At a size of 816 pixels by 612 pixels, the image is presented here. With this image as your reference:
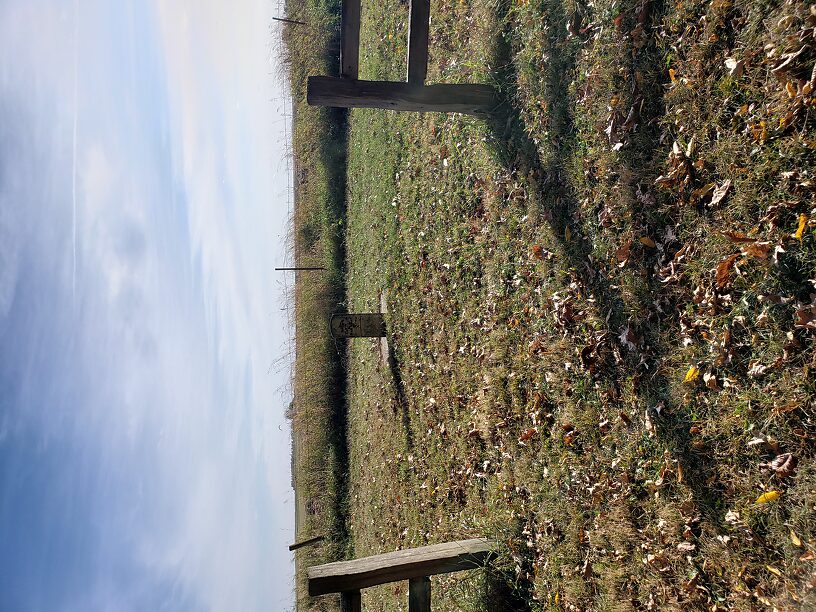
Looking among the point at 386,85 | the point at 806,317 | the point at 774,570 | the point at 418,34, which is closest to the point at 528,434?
the point at 774,570

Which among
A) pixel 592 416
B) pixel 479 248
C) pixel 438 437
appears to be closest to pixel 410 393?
pixel 438 437

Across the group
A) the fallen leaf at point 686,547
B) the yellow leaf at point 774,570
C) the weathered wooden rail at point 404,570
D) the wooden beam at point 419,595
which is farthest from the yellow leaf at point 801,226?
the wooden beam at point 419,595

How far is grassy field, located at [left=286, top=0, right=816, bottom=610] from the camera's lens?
3.45 meters

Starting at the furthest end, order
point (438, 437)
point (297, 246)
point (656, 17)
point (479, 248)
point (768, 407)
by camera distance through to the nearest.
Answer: point (297, 246) → point (438, 437) → point (479, 248) → point (656, 17) → point (768, 407)

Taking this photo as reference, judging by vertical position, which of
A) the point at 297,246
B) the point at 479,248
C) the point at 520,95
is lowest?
the point at 479,248

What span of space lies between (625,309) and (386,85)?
329cm

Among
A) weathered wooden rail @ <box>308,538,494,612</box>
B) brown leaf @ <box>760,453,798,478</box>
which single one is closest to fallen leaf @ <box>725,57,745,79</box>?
brown leaf @ <box>760,453,798,478</box>

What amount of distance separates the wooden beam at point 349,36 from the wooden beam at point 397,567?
4.85m

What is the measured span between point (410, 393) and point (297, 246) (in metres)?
7.70

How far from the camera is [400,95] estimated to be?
6199 mm

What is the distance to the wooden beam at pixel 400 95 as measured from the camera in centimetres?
604

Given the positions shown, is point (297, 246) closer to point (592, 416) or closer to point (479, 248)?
point (479, 248)

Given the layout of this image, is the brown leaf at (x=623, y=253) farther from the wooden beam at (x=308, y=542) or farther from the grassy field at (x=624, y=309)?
the wooden beam at (x=308, y=542)

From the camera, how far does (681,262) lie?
161 inches
